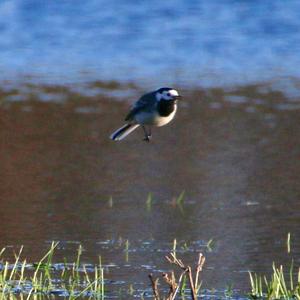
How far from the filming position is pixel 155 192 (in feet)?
38.1

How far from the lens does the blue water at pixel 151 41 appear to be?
18641 mm

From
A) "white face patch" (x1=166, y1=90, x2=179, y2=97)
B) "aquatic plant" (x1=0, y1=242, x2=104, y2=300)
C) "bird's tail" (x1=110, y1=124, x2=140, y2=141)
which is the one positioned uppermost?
"white face patch" (x1=166, y1=90, x2=179, y2=97)

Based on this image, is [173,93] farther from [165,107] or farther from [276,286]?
[276,286]

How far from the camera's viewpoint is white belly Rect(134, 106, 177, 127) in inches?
268

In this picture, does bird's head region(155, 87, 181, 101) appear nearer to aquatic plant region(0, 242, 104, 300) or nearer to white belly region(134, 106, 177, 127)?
white belly region(134, 106, 177, 127)

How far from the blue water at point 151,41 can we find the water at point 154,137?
32 mm

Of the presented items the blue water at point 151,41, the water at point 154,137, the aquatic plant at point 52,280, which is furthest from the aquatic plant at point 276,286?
the blue water at point 151,41

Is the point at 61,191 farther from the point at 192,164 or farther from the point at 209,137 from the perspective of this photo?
the point at 209,137

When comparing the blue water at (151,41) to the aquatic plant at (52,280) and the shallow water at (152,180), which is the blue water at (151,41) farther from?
the aquatic plant at (52,280)

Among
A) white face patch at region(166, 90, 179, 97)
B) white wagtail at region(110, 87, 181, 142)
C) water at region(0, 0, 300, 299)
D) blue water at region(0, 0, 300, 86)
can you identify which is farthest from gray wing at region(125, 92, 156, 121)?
blue water at region(0, 0, 300, 86)

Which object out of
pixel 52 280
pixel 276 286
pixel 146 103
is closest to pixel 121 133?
pixel 146 103

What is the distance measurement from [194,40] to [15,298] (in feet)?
45.2

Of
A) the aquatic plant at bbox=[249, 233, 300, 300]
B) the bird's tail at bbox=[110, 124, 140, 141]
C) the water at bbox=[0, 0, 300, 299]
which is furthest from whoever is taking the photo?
the water at bbox=[0, 0, 300, 299]

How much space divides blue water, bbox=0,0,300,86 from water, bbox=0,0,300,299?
0.11 feet
